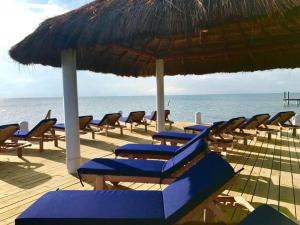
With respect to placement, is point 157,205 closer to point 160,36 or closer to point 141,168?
point 141,168

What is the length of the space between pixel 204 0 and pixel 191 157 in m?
1.89

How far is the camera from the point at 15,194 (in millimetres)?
3418

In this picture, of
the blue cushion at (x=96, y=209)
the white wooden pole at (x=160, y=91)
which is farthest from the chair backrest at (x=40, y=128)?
the blue cushion at (x=96, y=209)

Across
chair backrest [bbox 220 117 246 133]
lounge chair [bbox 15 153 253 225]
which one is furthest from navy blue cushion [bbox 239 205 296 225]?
chair backrest [bbox 220 117 246 133]

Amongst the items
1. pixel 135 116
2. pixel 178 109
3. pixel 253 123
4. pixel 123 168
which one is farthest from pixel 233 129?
pixel 178 109

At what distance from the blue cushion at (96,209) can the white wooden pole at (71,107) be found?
7.30 ft

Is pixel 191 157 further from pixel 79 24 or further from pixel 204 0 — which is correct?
pixel 79 24

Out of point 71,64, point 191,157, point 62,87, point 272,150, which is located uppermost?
point 71,64

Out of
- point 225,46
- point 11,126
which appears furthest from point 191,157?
point 225,46

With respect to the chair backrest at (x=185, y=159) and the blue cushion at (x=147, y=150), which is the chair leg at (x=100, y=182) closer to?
the chair backrest at (x=185, y=159)

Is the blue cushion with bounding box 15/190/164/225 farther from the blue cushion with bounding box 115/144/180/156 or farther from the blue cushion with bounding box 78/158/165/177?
the blue cushion with bounding box 115/144/180/156

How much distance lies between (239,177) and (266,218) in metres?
2.47

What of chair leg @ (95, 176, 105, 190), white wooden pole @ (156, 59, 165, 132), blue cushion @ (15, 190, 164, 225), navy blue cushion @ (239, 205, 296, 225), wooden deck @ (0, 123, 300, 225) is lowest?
wooden deck @ (0, 123, 300, 225)

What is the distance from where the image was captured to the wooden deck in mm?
3090
